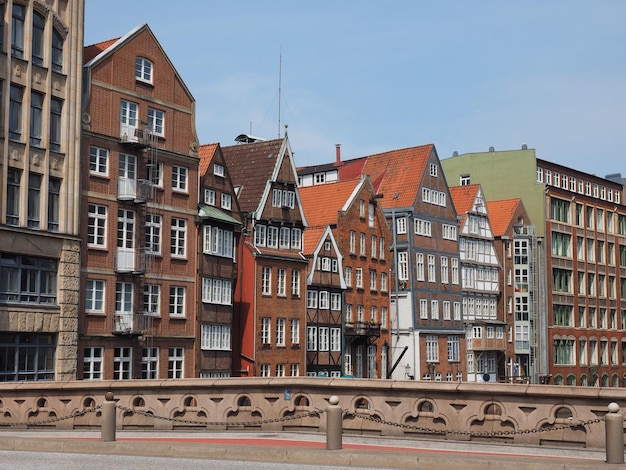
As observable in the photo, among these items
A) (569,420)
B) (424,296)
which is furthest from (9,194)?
(424,296)

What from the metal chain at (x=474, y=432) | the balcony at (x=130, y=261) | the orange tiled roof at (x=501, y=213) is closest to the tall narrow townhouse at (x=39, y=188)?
the balcony at (x=130, y=261)

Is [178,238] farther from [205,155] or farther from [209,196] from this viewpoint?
[205,155]

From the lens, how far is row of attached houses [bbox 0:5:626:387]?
148 ft

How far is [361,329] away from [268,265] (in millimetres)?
10988

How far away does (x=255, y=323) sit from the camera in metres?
58.6

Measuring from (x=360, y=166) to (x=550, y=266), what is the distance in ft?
78.5

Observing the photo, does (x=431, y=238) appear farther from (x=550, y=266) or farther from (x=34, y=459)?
(x=34, y=459)

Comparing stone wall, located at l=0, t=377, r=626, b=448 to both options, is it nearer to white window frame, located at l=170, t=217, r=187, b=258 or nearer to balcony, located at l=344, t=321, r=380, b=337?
white window frame, located at l=170, t=217, r=187, b=258

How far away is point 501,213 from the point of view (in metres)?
92.6

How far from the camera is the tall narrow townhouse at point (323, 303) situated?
209 ft

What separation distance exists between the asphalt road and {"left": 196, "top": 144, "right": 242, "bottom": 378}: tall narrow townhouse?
32174mm

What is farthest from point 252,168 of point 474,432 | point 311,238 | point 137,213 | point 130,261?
point 474,432

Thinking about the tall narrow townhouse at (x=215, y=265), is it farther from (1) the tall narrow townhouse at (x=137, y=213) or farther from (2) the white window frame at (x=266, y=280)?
(2) the white window frame at (x=266, y=280)

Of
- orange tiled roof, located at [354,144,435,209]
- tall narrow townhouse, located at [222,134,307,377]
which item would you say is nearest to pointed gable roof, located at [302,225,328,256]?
tall narrow townhouse, located at [222,134,307,377]
